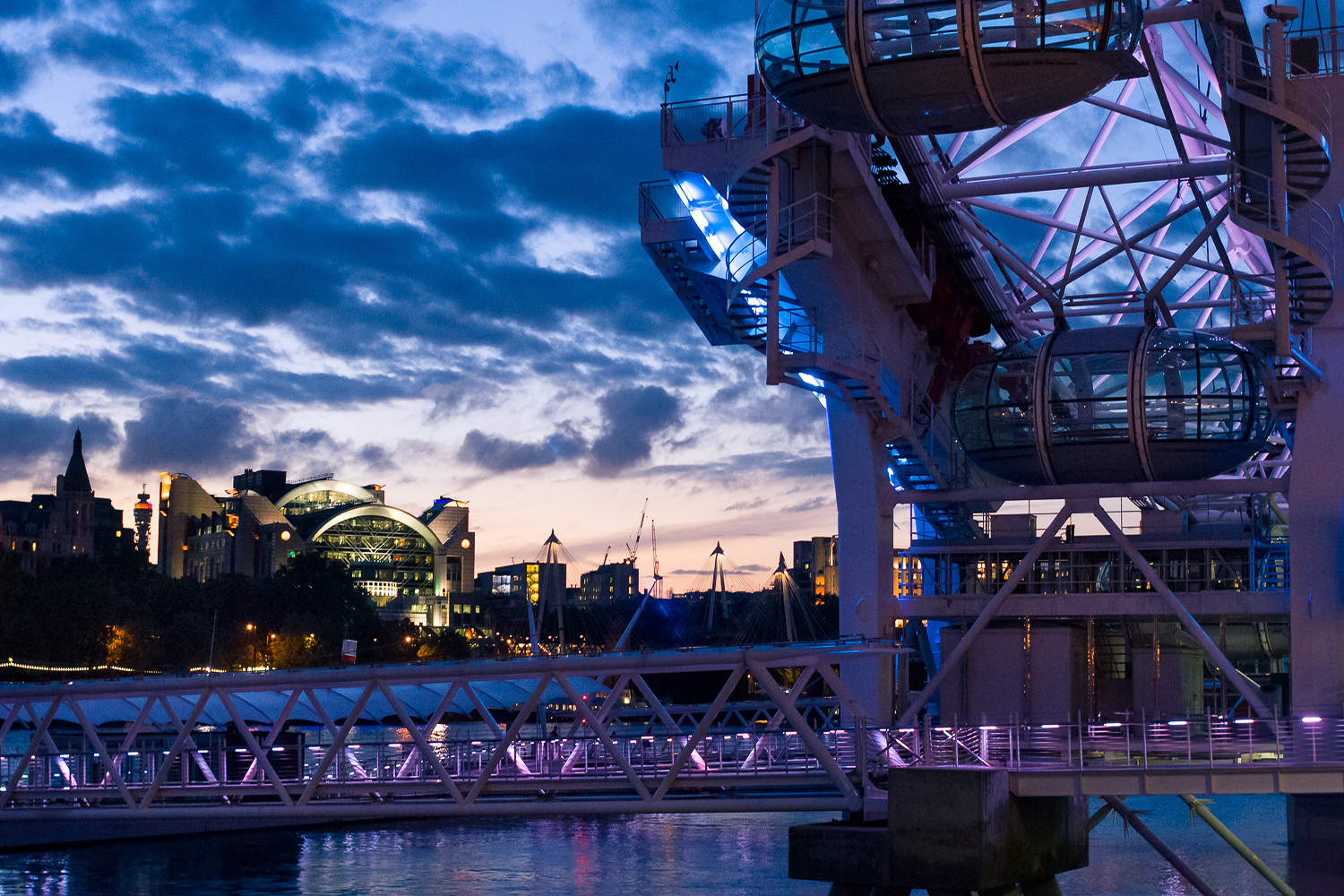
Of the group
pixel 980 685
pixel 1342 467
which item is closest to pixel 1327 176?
pixel 1342 467

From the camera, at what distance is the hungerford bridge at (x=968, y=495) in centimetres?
2928

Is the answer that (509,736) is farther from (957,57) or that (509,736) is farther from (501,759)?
(957,57)

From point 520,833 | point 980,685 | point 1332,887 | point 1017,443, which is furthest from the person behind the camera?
point 520,833

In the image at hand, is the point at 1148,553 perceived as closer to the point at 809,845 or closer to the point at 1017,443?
the point at 1017,443

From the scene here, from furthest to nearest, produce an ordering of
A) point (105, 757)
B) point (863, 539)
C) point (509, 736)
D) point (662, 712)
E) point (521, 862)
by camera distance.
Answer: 1. point (521, 862)
2. point (863, 539)
3. point (105, 757)
4. point (662, 712)
5. point (509, 736)

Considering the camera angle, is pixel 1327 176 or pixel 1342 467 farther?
pixel 1342 467

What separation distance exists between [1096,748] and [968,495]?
18479mm

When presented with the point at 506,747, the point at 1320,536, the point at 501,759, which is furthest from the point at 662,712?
the point at 1320,536

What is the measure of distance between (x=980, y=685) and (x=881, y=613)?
5917mm

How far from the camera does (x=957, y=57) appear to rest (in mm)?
29000

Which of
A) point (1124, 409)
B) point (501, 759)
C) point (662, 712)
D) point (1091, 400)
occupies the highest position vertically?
point (1091, 400)

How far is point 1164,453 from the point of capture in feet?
153

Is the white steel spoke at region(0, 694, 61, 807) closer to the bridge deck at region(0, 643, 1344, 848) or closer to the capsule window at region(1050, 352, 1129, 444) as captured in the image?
the bridge deck at region(0, 643, 1344, 848)

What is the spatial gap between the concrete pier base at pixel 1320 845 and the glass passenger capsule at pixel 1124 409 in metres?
11.1
